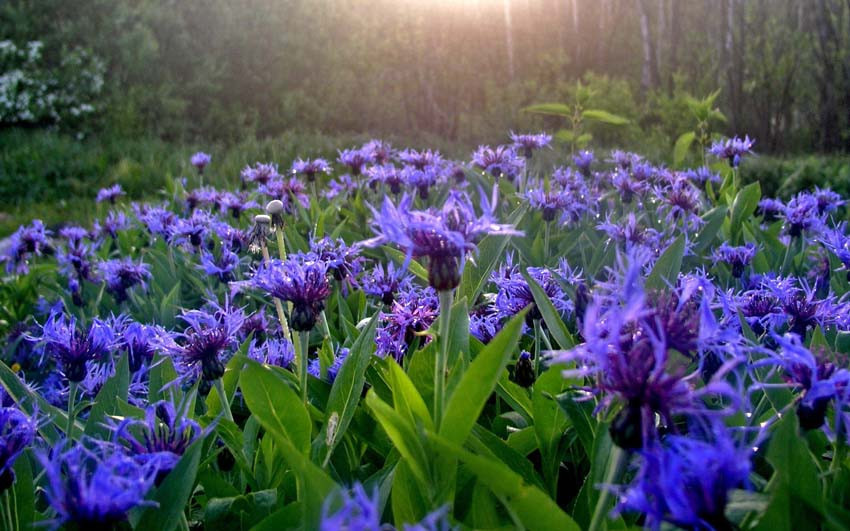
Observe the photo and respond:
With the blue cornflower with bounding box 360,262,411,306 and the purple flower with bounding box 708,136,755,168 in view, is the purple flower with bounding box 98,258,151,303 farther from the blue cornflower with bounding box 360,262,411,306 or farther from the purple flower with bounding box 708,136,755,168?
the purple flower with bounding box 708,136,755,168

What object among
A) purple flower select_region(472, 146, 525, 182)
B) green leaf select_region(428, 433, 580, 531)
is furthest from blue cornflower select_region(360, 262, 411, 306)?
purple flower select_region(472, 146, 525, 182)

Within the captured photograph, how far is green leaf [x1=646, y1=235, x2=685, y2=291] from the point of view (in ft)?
4.36

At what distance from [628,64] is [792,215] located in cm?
1295

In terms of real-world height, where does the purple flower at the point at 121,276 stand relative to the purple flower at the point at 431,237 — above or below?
below

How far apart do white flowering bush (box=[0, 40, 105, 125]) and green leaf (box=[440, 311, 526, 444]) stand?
1316 cm

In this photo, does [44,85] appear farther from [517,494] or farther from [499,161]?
[517,494]

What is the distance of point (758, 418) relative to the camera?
1.16m

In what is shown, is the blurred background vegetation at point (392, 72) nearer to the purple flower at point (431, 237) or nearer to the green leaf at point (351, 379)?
the green leaf at point (351, 379)

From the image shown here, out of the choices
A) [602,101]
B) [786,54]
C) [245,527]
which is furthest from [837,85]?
[245,527]

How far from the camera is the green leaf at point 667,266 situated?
1.33 metres

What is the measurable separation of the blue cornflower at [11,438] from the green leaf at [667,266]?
1027 millimetres

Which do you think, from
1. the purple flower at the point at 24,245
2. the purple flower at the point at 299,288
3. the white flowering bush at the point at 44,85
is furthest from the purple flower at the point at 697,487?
the white flowering bush at the point at 44,85

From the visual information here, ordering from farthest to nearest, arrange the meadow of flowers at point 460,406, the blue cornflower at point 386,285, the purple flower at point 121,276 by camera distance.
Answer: the purple flower at point 121,276 < the blue cornflower at point 386,285 < the meadow of flowers at point 460,406

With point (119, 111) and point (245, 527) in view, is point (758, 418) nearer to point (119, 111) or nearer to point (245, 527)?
point (245, 527)
